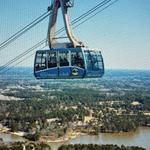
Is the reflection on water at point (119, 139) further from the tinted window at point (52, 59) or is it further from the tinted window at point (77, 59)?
the tinted window at point (77, 59)

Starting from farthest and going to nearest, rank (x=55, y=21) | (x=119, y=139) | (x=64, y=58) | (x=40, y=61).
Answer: (x=119, y=139), (x=40, y=61), (x=64, y=58), (x=55, y=21)

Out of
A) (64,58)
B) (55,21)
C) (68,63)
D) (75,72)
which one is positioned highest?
(55,21)

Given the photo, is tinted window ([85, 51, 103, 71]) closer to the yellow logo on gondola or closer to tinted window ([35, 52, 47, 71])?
the yellow logo on gondola

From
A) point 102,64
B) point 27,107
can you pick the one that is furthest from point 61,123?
point 102,64

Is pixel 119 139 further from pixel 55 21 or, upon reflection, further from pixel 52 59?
pixel 55 21

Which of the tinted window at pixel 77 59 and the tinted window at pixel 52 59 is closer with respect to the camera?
the tinted window at pixel 77 59

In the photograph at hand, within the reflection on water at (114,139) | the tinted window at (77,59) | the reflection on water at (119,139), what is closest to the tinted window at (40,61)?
the tinted window at (77,59)

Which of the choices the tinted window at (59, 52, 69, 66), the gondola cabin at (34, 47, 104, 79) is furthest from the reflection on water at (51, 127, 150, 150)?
the tinted window at (59, 52, 69, 66)

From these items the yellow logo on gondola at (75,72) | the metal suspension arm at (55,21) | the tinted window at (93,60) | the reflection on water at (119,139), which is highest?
the metal suspension arm at (55,21)

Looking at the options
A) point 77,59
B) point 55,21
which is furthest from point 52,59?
point 55,21
